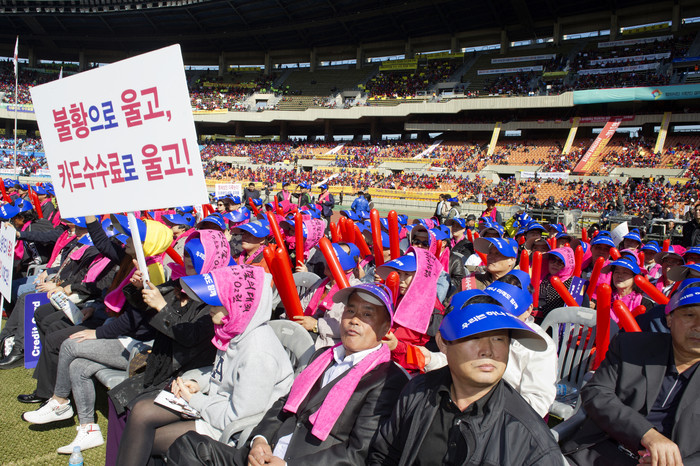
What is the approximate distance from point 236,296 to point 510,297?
1.42 meters

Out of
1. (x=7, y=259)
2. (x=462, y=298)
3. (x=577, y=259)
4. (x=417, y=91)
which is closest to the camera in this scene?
(x=462, y=298)

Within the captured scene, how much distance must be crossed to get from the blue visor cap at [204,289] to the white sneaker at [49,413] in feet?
6.21

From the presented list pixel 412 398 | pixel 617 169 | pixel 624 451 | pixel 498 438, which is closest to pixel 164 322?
pixel 412 398

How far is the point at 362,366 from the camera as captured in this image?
7.20 feet

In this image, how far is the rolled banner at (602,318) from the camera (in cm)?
254

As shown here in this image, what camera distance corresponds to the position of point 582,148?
2862cm

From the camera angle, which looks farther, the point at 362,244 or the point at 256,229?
the point at 362,244

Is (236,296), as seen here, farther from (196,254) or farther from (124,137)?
(124,137)

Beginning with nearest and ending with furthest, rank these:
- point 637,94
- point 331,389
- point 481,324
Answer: point 481,324, point 331,389, point 637,94

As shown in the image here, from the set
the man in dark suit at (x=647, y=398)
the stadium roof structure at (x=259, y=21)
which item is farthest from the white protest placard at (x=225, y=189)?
the stadium roof structure at (x=259, y=21)

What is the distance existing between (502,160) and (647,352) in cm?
2906

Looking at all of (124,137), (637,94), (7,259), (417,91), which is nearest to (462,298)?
(124,137)

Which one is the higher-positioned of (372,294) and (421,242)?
(372,294)

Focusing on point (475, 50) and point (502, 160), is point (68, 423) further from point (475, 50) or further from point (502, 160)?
point (475, 50)
